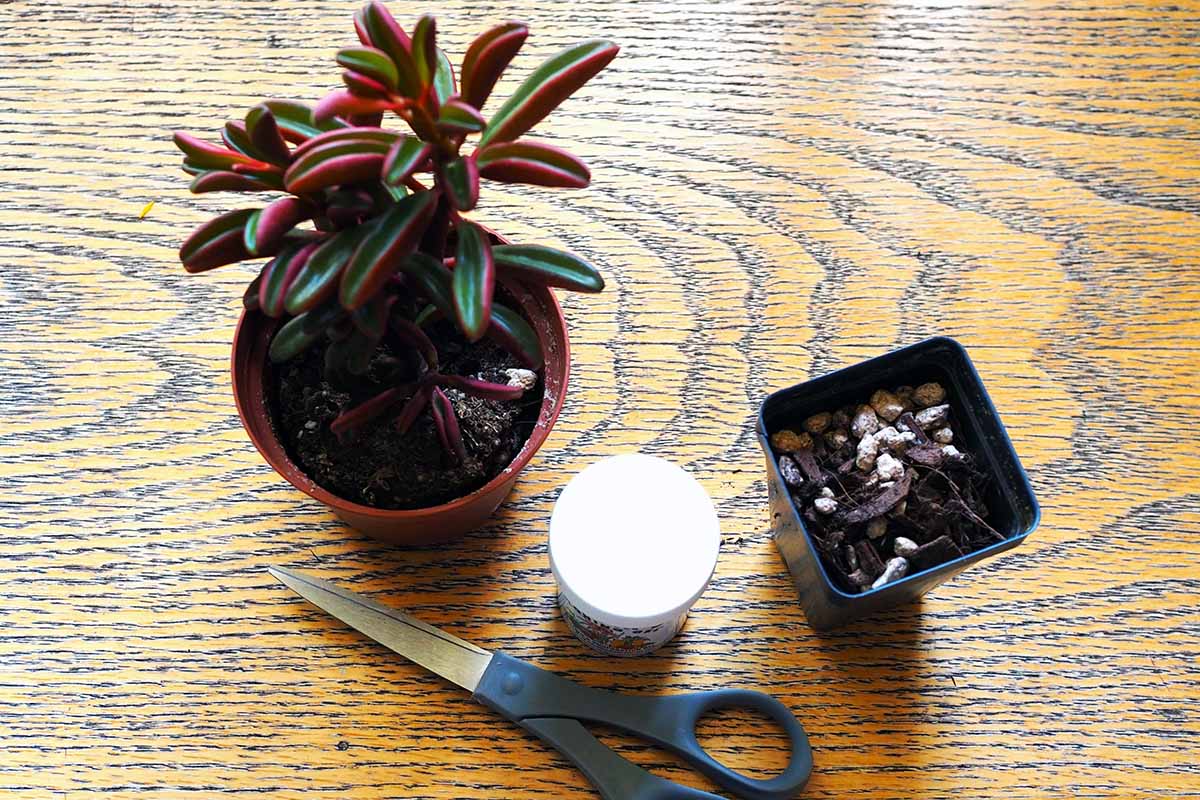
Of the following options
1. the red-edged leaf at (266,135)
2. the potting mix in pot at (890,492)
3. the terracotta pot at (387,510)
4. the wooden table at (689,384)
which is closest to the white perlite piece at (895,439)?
the potting mix in pot at (890,492)

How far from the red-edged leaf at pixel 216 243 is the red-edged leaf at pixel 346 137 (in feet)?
0.20

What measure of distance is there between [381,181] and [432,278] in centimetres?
6

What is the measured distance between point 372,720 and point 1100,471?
58cm

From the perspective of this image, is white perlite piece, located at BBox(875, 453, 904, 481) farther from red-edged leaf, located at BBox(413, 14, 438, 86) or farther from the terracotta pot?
red-edged leaf, located at BBox(413, 14, 438, 86)

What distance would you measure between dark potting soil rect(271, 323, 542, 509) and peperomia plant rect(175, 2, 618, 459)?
9 centimetres

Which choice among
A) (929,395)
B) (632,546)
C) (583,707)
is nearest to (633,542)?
(632,546)

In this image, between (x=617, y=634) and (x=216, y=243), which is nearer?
(x=216, y=243)

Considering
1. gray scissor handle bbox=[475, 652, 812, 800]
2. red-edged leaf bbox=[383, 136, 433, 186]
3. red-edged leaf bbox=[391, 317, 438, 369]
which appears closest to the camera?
red-edged leaf bbox=[383, 136, 433, 186]

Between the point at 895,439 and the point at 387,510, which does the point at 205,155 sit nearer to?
the point at 387,510

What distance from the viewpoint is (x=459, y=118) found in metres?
0.54

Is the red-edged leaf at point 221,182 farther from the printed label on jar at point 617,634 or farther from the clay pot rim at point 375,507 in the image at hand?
the printed label on jar at point 617,634

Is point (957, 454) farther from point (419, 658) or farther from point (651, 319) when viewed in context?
point (419, 658)

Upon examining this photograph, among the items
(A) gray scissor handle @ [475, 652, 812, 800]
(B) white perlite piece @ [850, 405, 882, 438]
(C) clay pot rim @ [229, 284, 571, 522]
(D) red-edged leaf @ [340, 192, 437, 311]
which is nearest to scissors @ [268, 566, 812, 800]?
(A) gray scissor handle @ [475, 652, 812, 800]

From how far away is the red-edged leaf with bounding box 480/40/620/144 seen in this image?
0.58 meters
